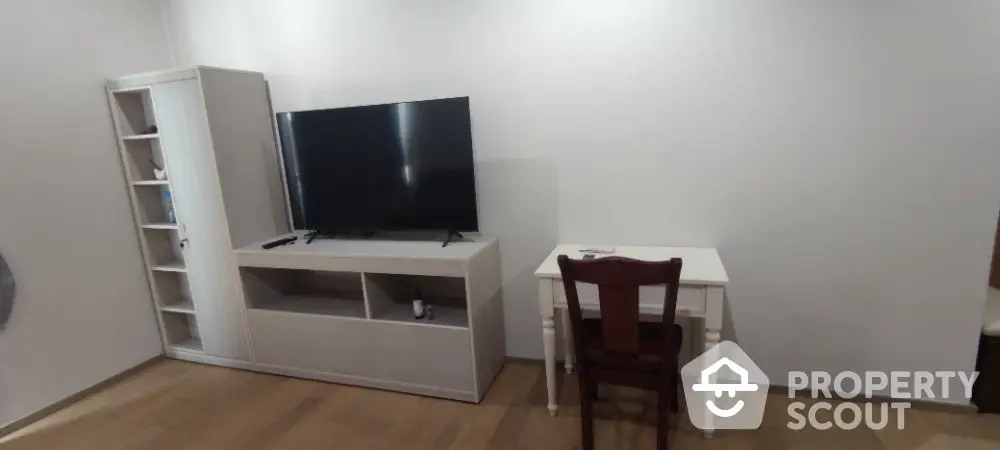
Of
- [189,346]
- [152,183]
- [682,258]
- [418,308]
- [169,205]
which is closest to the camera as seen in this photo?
[682,258]

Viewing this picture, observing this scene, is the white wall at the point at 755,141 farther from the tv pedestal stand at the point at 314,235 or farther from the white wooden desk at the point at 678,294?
the tv pedestal stand at the point at 314,235

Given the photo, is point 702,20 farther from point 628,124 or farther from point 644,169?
point 644,169

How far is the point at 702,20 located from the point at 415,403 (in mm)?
2287

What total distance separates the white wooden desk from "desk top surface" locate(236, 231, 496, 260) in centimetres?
42

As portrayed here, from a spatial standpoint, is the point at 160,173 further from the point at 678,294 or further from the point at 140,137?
the point at 678,294

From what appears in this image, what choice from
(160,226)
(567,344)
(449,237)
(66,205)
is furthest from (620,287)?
(66,205)

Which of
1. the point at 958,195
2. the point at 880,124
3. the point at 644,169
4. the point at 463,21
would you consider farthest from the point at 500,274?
the point at 958,195

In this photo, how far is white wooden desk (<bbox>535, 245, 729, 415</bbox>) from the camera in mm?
1932

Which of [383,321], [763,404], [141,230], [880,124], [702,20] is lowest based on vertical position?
[763,404]

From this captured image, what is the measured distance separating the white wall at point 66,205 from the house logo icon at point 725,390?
3.28 metres

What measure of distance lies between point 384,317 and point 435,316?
27 cm

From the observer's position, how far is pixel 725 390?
233 centimetres

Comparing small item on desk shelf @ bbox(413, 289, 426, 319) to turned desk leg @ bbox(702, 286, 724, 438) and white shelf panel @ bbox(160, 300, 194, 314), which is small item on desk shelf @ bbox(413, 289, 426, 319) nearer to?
turned desk leg @ bbox(702, 286, 724, 438)

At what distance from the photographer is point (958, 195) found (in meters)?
2.01
